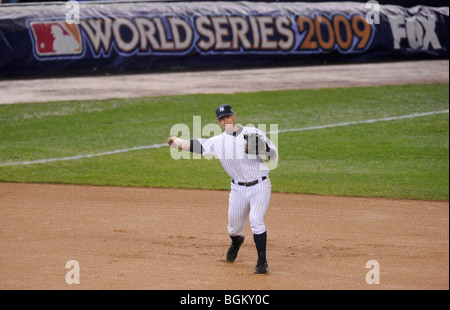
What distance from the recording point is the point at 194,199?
11844 millimetres

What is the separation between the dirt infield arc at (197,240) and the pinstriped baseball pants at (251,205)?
53cm

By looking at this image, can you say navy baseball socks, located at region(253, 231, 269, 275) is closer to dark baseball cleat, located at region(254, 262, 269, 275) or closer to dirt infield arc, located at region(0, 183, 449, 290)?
dark baseball cleat, located at region(254, 262, 269, 275)

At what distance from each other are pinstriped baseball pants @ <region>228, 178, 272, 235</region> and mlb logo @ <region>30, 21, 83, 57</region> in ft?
44.7

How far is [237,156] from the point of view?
298 inches

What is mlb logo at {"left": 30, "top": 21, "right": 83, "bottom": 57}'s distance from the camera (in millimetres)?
19594

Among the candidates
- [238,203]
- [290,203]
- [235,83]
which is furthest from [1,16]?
[238,203]

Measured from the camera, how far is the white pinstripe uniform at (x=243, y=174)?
7.51 meters

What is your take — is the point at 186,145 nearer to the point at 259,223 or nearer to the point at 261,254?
the point at 259,223

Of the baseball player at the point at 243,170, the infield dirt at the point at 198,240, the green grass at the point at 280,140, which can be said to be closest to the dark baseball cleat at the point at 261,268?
the baseball player at the point at 243,170

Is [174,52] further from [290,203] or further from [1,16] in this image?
[290,203]

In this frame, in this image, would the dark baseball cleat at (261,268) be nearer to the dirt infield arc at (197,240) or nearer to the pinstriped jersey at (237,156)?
the dirt infield arc at (197,240)

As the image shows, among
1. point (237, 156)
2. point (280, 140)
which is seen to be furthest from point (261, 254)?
point (280, 140)

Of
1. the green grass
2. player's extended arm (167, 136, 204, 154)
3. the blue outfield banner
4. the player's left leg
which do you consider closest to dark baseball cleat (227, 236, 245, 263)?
the player's left leg

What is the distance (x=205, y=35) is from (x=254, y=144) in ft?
51.3
